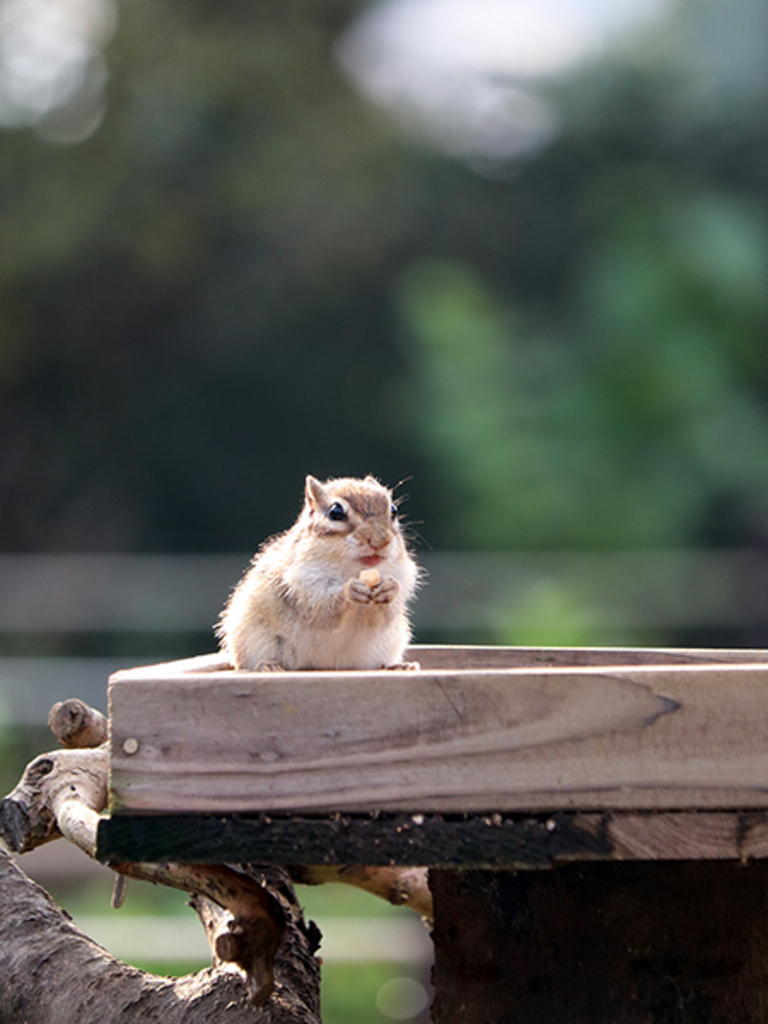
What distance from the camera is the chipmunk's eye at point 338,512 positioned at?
1865mm

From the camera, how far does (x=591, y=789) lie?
130 cm

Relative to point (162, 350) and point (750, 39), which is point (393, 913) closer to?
point (162, 350)

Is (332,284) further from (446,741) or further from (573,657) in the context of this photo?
(446,741)

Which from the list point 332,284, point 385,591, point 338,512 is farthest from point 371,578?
point 332,284

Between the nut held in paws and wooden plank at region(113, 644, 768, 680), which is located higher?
the nut held in paws

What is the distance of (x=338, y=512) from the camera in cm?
187

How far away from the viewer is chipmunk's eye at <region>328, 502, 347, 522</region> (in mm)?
1865

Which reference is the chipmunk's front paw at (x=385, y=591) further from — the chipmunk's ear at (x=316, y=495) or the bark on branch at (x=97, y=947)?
the bark on branch at (x=97, y=947)

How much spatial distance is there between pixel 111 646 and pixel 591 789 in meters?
7.75

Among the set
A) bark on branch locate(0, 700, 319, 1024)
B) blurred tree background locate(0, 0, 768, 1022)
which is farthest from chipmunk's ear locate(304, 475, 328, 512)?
blurred tree background locate(0, 0, 768, 1022)

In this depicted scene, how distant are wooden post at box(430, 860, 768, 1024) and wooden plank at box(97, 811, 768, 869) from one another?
0.22 meters

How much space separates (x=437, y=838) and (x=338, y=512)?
652 mm

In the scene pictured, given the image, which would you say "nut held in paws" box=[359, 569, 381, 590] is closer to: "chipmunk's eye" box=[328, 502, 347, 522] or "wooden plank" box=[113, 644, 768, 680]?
"chipmunk's eye" box=[328, 502, 347, 522]

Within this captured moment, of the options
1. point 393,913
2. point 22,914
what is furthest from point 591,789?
point 393,913
